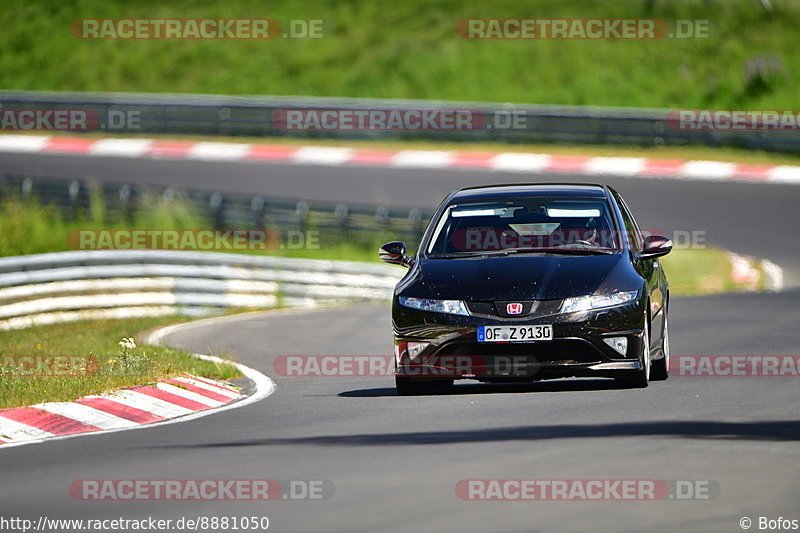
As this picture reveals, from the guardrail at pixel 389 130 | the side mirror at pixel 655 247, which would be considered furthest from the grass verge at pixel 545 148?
the side mirror at pixel 655 247

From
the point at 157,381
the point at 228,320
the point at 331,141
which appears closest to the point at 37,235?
the point at 228,320

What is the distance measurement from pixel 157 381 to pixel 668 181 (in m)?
19.3

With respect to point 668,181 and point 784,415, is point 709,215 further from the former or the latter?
point 784,415

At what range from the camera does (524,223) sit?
11.4m

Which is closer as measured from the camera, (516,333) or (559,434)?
(559,434)

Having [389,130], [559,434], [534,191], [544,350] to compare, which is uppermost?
[389,130]

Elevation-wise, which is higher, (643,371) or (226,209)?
(226,209)

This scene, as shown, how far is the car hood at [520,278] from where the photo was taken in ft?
34.5

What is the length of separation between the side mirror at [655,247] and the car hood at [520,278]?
16.2 inches

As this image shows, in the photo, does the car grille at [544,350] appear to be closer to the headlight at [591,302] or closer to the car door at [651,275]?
→ the headlight at [591,302]

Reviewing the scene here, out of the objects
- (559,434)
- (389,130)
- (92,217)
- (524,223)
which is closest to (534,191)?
(524,223)

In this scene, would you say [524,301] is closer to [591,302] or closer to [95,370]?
[591,302]

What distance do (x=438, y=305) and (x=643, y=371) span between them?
1539 mm

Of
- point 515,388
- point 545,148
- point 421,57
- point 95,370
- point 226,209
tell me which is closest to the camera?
point 515,388
